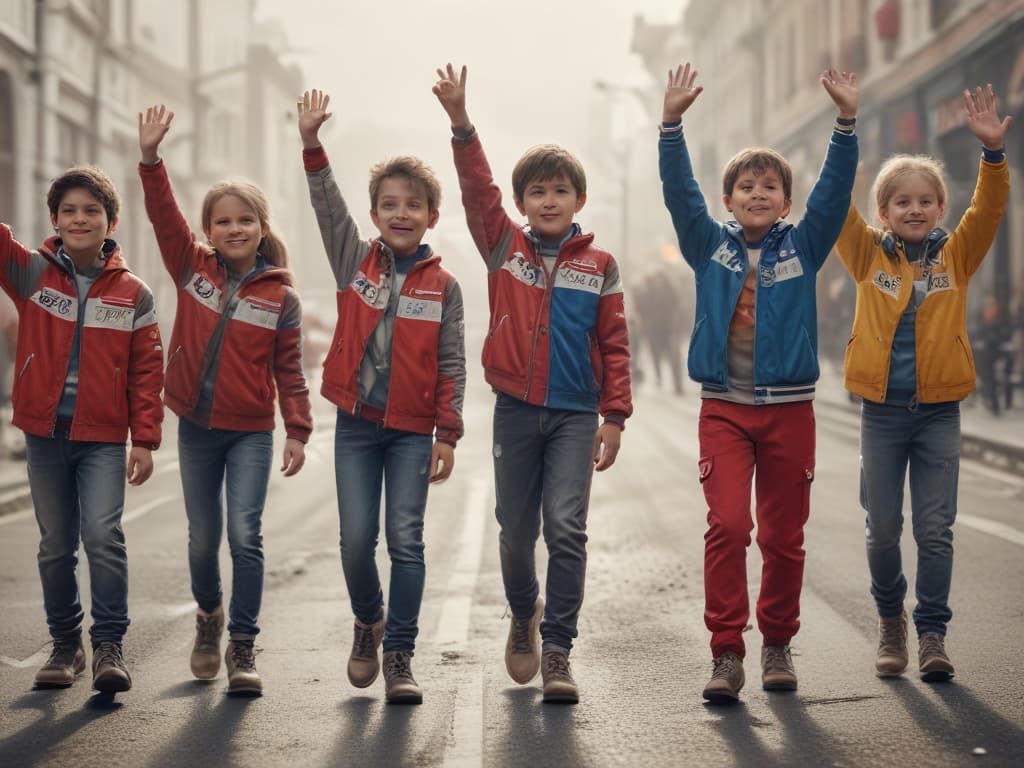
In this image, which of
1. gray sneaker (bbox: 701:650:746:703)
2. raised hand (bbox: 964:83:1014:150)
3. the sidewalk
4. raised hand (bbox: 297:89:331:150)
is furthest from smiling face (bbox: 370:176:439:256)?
the sidewalk

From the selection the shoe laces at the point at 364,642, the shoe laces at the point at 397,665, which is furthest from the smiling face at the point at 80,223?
the shoe laces at the point at 397,665

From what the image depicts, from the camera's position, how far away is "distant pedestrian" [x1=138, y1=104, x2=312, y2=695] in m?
5.19

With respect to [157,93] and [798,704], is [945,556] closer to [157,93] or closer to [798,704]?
[798,704]

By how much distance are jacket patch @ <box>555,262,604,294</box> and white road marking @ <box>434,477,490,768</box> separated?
54.8 inches

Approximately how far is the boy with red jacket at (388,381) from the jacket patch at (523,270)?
218 millimetres

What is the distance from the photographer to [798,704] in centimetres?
478

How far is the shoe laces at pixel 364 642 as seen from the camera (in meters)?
5.10

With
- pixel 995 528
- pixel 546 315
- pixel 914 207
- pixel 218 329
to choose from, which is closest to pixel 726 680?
pixel 546 315

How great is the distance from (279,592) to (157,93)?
32018 millimetres

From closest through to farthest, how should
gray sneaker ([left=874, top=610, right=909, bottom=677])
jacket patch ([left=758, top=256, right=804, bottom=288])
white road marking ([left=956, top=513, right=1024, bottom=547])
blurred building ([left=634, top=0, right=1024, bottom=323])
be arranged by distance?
jacket patch ([left=758, top=256, right=804, bottom=288]) < gray sneaker ([left=874, top=610, right=909, bottom=677]) < white road marking ([left=956, top=513, right=1024, bottom=547]) < blurred building ([left=634, top=0, right=1024, bottom=323])

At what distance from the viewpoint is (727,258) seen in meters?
5.09

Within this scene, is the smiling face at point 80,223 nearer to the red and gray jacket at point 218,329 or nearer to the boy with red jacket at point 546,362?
the red and gray jacket at point 218,329

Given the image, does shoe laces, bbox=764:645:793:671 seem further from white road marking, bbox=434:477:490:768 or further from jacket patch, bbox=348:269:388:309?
jacket patch, bbox=348:269:388:309

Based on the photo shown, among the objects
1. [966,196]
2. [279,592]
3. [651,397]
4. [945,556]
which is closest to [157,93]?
[651,397]
